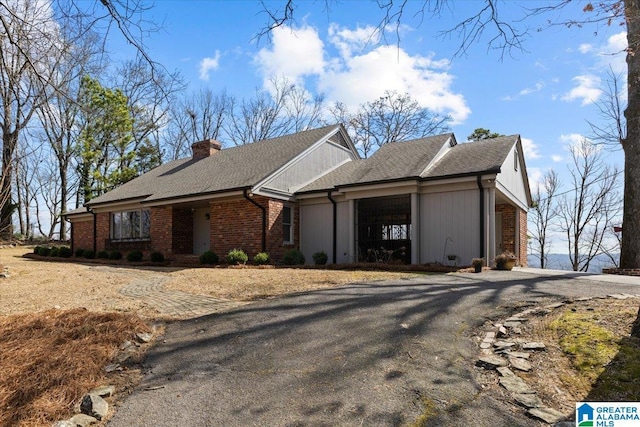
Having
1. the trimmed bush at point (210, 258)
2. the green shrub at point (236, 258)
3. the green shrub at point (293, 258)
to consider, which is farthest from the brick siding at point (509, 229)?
the trimmed bush at point (210, 258)

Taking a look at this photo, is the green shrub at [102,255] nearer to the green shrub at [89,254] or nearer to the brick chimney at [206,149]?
the green shrub at [89,254]

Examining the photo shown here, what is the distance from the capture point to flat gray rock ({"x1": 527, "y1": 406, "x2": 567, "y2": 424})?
2758 mm

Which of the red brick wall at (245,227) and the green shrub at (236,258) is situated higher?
the red brick wall at (245,227)

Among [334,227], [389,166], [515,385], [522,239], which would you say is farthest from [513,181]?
[515,385]

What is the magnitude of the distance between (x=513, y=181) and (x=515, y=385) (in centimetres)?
1352

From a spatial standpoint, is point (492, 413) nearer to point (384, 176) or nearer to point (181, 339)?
point (181, 339)

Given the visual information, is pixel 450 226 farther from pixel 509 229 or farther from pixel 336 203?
pixel 509 229

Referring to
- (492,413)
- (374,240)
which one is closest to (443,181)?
(374,240)

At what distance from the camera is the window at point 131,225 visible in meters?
18.5

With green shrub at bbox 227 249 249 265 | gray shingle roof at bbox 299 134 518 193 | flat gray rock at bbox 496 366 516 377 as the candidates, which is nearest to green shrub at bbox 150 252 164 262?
green shrub at bbox 227 249 249 265

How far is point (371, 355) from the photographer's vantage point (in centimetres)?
390

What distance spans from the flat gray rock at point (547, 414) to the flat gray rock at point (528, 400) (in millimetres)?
48

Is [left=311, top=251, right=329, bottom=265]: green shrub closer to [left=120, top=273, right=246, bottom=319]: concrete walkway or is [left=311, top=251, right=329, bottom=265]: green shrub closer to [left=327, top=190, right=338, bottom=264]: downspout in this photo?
[left=327, top=190, right=338, bottom=264]: downspout

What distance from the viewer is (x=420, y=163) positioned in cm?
1364
